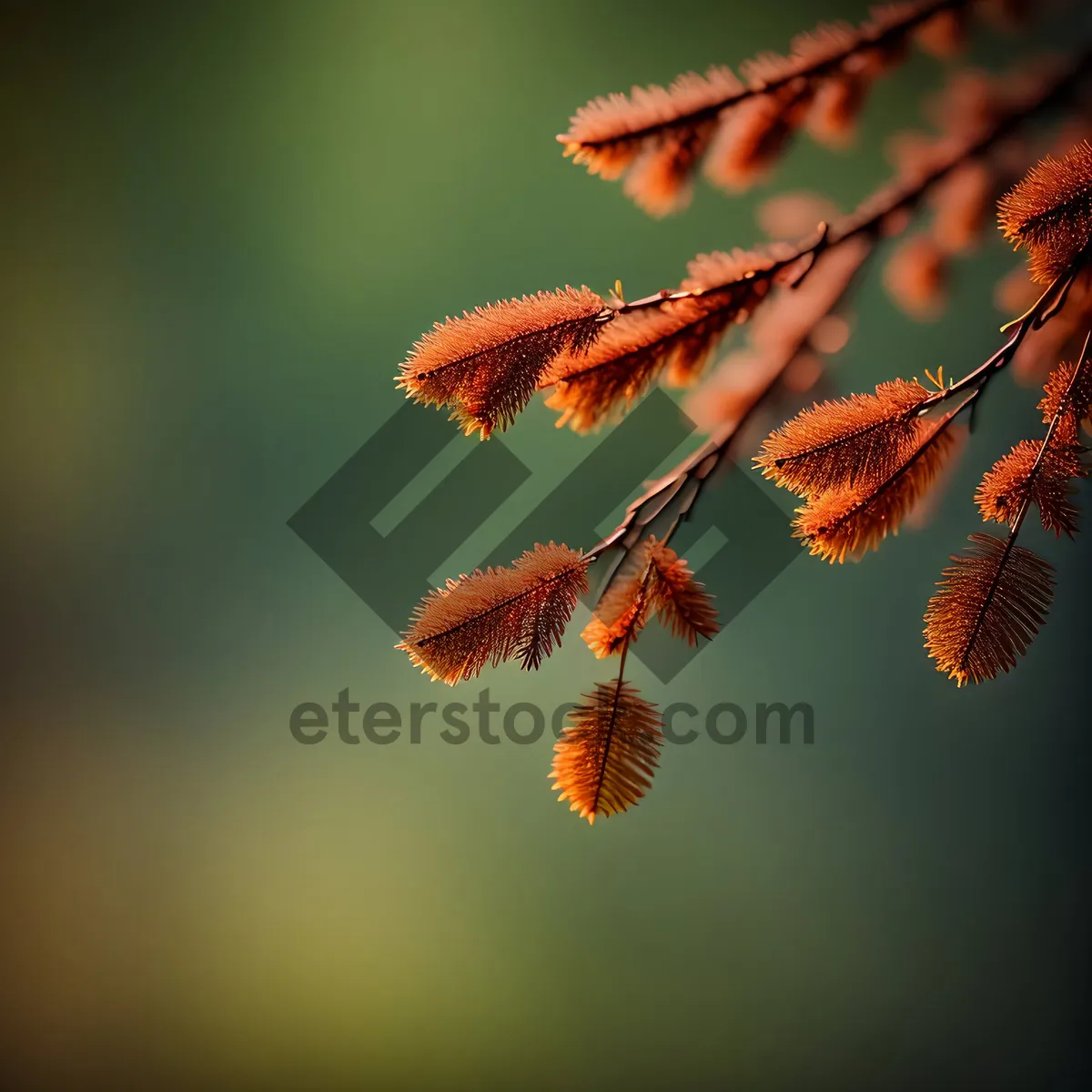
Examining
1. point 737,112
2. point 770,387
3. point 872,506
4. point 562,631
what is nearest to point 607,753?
point 562,631

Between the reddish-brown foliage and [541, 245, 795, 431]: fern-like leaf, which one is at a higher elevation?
[541, 245, 795, 431]: fern-like leaf

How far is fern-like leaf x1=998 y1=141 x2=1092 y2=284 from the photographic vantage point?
15.1 inches

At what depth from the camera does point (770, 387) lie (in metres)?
0.60

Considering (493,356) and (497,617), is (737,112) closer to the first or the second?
(493,356)

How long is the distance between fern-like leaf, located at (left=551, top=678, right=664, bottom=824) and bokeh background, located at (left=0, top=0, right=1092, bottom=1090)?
0.67 meters

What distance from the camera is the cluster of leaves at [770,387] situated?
1.40 feet

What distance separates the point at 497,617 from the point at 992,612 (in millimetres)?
275

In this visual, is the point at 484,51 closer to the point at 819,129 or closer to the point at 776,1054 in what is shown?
the point at 819,129

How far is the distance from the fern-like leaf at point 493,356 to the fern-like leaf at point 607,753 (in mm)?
175

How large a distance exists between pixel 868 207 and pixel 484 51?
2.57 feet

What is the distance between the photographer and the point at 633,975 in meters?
1.15

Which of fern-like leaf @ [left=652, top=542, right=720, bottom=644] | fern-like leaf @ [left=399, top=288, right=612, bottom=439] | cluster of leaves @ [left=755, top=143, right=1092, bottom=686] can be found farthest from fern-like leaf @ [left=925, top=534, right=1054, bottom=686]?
fern-like leaf @ [left=399, top=288, right=612, bottom=439]

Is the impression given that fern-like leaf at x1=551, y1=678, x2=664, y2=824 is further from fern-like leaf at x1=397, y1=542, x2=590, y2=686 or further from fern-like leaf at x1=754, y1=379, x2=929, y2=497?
fern-like leaf at x1=754, y1=379, x2=929, y2=497

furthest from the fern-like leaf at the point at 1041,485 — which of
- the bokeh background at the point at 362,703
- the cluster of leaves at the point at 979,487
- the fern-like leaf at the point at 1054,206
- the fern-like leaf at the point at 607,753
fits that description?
the bokeh background at the point at 362,703
